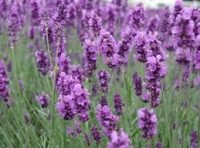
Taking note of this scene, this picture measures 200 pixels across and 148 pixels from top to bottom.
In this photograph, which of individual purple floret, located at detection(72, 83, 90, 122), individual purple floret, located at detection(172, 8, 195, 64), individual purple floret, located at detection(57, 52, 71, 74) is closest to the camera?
individual purple floret, located at detection(72, 83, 90, 122)

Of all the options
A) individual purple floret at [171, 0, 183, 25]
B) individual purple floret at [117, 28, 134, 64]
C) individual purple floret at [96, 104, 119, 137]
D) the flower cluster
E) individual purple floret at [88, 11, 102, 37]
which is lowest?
individual purple floret at [96, 104, 119, 137]

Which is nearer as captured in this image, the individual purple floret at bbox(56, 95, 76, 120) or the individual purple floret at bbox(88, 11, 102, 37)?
the individual purple floret at bbox(56, 95, 76, 120)

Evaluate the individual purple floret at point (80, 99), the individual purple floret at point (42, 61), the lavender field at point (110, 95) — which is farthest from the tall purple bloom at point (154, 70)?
the individual purple floret at point (42, 61)

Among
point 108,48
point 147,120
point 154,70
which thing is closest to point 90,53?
point 108,48

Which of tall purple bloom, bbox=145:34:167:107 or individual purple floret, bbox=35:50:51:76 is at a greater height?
tall purple bloom, bbox=145:34:167:107

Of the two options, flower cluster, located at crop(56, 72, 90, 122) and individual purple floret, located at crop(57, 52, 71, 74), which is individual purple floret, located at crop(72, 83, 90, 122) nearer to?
flower cluster, located at crop(56, 72, 90, 122)

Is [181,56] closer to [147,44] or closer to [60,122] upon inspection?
[147,44]

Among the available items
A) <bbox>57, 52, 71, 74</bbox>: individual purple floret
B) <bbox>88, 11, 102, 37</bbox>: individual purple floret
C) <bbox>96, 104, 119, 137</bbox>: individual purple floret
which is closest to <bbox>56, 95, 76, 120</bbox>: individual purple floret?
<bbox>96, 104, 119, 137</bbox>: individual purple floret

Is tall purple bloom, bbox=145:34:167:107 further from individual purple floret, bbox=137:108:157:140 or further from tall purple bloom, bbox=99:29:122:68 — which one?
Result: individual purple floret, bbox=137:108:157:140

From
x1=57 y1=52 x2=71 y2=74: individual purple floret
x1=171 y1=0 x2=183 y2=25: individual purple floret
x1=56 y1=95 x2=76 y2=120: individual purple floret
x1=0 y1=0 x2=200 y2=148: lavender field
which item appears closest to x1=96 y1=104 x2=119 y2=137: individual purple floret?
x1=0 y1=0 x2=200 y2=148: lavender field

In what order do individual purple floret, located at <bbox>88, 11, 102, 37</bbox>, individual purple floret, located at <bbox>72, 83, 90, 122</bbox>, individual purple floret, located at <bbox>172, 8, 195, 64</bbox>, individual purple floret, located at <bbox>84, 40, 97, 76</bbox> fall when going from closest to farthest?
individual purple floret, located at <bbox>72, 83, 90, 122</bbox>
individual purple floret, located at <bbox>172, 8, 195, 64</bbox>
individual purple floret, located at <bbox>84, 40, 97, 76</bbox>
individual purple floret, located at <bbox>88, 11, 102, 37</bbox>

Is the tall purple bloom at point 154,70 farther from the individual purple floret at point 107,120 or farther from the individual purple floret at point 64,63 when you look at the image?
the individual purple floret at point 64,63
